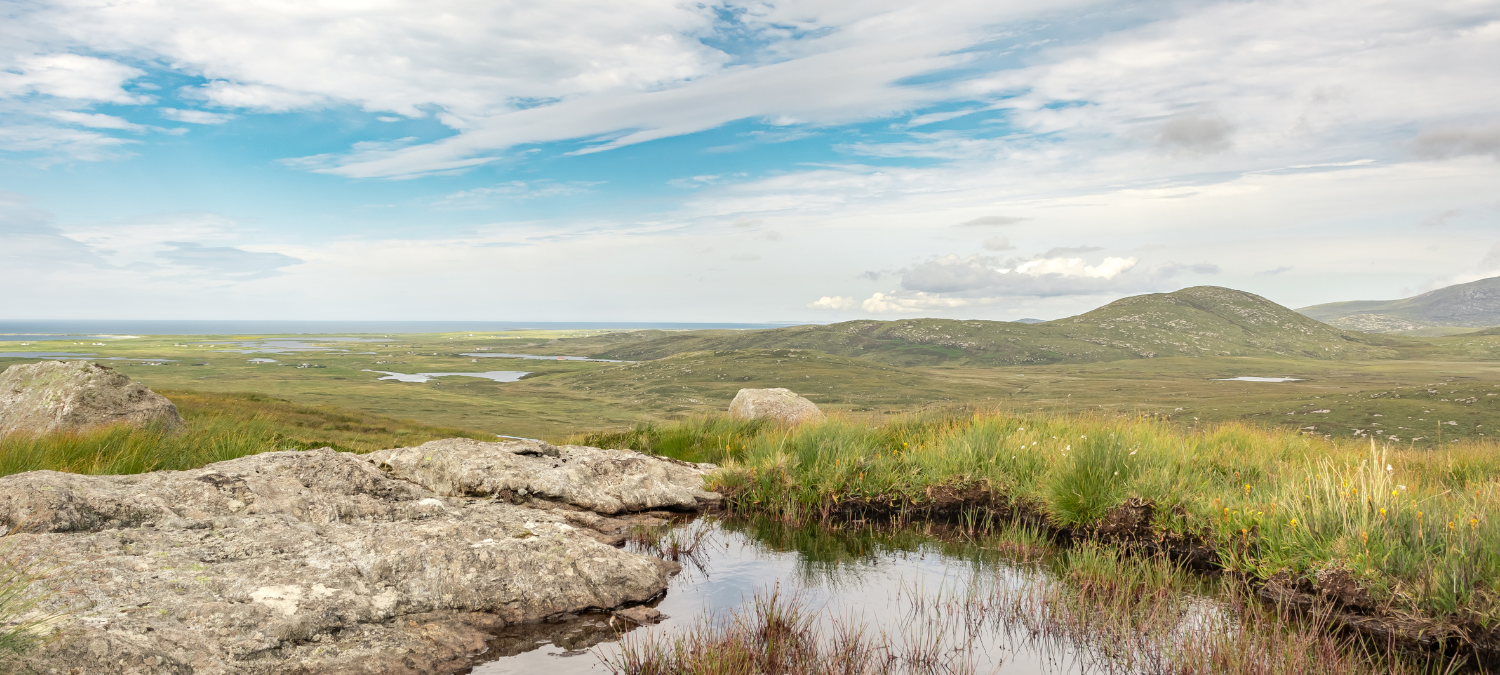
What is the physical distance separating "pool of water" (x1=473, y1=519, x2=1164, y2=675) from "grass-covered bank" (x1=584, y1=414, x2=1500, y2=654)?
1563mm

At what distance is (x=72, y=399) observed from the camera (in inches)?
886

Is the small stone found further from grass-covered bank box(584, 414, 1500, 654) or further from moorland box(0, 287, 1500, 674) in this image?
grass-covered bank box(584, 414, 1500, 654)

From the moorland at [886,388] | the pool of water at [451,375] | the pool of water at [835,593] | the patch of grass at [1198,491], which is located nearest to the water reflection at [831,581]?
the pool of water at [835,593]

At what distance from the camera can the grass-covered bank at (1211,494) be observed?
24.7 ft

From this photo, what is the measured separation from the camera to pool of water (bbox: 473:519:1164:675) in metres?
6.83

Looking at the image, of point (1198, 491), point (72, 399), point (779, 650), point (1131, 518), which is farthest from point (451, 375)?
point (779, 650)

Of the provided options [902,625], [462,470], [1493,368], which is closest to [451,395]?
[462,470]

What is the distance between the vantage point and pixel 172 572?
277 inches

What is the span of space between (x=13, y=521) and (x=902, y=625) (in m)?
9.00

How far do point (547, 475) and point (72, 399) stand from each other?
19.5m

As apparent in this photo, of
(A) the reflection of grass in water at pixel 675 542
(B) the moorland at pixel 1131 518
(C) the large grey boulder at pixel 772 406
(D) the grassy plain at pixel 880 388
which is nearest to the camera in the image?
(B) the moorland at pixel 1131 518

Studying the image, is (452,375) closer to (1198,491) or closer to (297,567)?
(297,567)

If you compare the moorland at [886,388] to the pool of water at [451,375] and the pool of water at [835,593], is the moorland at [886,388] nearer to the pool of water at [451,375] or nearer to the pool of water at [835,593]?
the pool of water at [451,375]

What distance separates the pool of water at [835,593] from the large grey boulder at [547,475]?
1466mm
